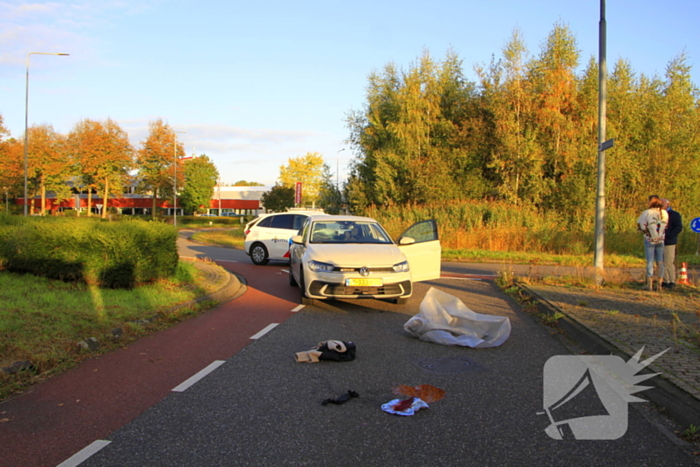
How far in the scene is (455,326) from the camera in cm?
716

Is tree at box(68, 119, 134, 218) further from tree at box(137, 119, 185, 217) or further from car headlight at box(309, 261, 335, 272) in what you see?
car headlight at box(309, 261, 335, 272)

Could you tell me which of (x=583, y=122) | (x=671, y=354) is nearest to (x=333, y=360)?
(x=671, y=354)

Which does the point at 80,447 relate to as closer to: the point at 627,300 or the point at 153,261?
the point at 153,261

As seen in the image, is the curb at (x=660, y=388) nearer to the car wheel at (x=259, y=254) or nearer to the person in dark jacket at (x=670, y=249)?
the person in dark jacket at (x=670, y=249)

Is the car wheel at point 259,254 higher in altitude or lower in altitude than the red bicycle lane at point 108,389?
higher

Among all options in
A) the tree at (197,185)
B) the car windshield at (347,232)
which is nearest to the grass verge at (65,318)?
the car windshield at (347,232)

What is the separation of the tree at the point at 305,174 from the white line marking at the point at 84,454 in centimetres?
5891

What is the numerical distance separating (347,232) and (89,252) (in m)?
4.74

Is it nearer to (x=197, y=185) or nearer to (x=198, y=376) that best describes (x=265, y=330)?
(x=198, y=376)

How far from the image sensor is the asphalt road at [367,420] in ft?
11.7

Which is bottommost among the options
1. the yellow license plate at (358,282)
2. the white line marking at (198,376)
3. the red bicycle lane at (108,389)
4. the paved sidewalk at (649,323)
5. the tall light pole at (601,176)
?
the red bicycle lane at (108,389)

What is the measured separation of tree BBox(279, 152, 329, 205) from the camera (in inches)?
2474

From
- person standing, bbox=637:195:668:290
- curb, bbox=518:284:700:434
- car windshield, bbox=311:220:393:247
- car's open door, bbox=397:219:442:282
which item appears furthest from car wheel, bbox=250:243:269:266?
curb, bbox=518:284:700:434

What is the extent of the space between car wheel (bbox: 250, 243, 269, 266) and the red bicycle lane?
28.2 feet
